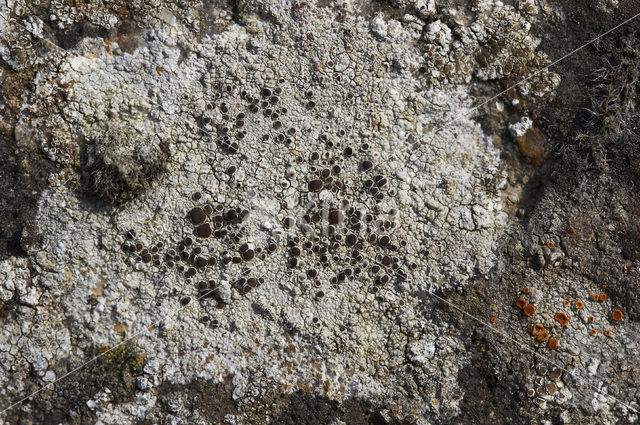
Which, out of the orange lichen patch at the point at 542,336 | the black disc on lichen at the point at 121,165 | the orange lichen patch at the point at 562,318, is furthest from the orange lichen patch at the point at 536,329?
the black disc on lichen at the point at 121,165

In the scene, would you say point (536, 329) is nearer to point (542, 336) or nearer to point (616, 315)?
point (542, 336)

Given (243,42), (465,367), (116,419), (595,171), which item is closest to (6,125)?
(243,42)

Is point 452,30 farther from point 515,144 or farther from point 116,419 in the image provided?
point 116,419

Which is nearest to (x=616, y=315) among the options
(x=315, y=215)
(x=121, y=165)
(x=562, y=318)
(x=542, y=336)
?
(x=562, y=318)

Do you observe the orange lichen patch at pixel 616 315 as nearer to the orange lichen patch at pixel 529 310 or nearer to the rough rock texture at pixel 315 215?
the rough rock texture at pixel 315 215

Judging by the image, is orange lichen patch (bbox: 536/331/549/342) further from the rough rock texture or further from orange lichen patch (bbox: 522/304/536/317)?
orange lichen patch (bbox: 522/304/536/317)

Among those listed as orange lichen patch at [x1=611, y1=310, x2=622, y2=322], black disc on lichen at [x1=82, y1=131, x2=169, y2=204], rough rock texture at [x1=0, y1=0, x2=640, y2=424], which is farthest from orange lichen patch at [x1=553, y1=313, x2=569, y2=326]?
black disc on lichen at [x1=82, y1=131, x2=169, y2=204]
